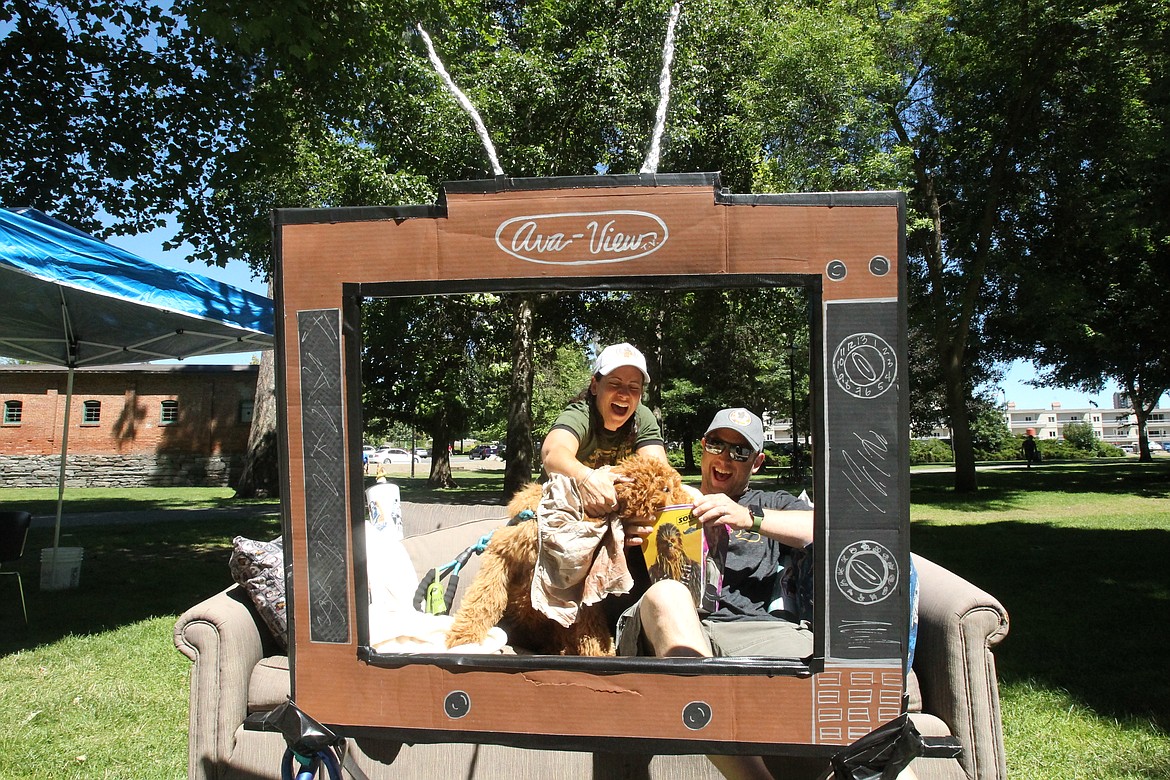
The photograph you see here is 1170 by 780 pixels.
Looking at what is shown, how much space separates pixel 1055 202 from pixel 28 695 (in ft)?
57.2

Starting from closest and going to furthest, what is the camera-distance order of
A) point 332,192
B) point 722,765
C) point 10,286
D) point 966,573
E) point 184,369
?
point 722,765 → point 10,286 → point 966,573 → point 332,192 → point 184,369

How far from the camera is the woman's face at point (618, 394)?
2379 mm

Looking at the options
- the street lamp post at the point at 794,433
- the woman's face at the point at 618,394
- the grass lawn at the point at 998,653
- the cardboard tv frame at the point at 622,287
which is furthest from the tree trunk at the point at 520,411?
the cardboard tv frame at the point at 622,287

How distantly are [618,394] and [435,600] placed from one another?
4.14 feet

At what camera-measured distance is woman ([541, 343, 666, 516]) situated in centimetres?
237

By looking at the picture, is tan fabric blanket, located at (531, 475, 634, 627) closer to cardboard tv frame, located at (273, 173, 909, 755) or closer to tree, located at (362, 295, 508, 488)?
cardboard tv frame, located at (273, 173, 909, 755)

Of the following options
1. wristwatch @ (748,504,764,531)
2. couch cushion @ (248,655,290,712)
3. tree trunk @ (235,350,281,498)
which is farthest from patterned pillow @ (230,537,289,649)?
tree trunk @ (235,350,281,498)

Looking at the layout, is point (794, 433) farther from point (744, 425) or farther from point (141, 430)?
point (141, 430)

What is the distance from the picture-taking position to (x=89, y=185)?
345 inches

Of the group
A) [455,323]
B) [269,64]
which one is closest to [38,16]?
[269,64]

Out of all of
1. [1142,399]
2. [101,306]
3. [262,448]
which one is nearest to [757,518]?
[101,306]

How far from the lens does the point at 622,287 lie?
174 cm

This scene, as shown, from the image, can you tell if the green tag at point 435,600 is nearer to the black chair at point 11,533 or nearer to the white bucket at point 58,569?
the black chair at point 11,533

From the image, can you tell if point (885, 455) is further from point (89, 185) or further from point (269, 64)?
point (89, 185)
